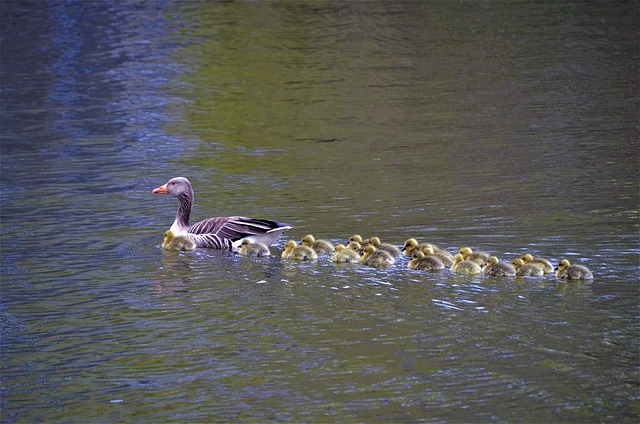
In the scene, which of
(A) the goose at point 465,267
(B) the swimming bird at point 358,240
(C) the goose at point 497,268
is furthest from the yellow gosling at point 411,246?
(C) the goose at point 497,268

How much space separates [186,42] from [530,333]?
→ 1992 centimetres

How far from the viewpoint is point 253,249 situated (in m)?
11.5

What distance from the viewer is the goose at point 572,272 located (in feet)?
32.7

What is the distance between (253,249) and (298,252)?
62 cm

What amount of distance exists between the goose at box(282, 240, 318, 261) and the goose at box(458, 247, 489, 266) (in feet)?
4.62

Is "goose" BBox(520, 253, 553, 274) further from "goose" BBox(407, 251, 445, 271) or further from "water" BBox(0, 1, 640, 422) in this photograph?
"goose" BBox(407, 251, 445, 271)

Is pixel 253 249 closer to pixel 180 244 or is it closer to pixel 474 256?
pixel 180 244

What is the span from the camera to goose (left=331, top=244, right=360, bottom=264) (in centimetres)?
1085

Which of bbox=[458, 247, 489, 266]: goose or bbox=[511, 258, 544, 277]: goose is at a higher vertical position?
bbox=[458, 247, 489, 266]: goose

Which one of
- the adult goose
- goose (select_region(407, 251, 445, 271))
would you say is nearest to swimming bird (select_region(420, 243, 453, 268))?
goose (select_region(407, 251, 445, 271))

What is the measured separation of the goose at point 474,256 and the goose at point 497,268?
21 cm

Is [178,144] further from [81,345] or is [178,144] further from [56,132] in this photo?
[81,345]

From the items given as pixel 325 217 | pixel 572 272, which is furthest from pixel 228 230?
pixel 572 272

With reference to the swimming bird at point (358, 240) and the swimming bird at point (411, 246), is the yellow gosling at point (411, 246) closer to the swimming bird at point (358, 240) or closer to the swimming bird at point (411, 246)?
the swimming bird at point (411, 246)
